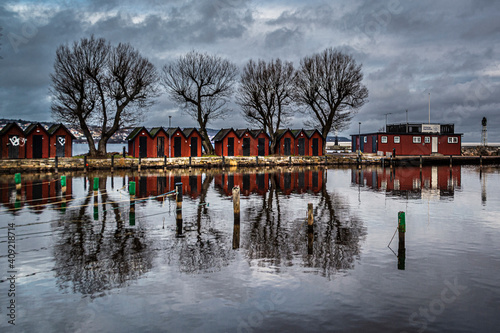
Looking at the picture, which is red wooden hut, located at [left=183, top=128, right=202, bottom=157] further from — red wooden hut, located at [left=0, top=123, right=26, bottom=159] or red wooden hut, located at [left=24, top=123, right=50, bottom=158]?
red wooden hut, located at [left=0, top=123, right=26, bottom=159]

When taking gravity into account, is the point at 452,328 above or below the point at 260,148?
below

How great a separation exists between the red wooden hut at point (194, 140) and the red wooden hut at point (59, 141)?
58.7 feet

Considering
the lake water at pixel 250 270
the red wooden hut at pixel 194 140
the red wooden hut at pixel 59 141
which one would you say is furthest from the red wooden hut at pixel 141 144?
the lake water at pixel 250 270

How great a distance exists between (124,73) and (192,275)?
177 ft

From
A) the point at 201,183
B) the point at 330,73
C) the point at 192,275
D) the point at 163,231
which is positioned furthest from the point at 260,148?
the point at 192,275

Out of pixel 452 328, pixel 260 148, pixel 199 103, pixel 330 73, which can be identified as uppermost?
pixel 330 73

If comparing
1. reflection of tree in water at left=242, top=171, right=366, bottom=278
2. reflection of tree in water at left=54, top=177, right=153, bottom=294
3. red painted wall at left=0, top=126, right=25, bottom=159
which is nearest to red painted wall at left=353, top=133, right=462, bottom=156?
reflection of tree in water at left=242, top=171, right=366, bottom=278

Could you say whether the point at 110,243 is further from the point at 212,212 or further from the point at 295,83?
the point at 295,83

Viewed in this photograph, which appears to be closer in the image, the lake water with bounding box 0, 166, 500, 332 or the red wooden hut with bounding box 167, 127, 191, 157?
the lake water with bounding box 0, 166, 500, 332

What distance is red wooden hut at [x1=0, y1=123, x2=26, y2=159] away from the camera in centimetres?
5759

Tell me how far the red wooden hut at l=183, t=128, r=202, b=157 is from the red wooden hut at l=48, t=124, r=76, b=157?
17890 millimetres

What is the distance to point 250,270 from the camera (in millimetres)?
14188

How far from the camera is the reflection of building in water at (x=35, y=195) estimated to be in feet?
91.4

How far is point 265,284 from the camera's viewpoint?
12.9 m
